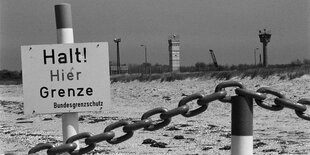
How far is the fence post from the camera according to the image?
267cm

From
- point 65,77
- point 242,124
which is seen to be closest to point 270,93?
point 242,124

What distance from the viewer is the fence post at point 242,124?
2.67 metres

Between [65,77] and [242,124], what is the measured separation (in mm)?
1070

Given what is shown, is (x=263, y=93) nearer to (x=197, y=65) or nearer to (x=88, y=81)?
(x=88, y=81)

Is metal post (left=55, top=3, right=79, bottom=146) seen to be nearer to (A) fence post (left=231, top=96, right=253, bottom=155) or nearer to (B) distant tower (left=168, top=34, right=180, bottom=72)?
(A) fence post (left=231, top=96, right=253, bottom=155)

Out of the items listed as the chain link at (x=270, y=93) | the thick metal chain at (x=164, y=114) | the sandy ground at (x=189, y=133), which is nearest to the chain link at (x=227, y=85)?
the thick metal chain at (x=164, y=114)

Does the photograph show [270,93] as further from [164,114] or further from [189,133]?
[189,133]

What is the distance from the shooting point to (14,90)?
102ft

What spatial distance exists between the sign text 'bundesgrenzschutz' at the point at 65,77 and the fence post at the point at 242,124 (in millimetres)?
790

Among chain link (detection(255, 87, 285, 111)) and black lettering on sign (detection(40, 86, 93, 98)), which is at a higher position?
black lettering on sign (detection(40, 86, 93, 98))

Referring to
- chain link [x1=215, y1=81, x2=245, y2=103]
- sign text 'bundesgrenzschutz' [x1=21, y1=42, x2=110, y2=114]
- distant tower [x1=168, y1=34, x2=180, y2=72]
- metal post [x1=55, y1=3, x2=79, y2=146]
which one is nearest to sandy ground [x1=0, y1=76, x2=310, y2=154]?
sign text 'bundesgrenzschutz' [x1=21, y1=42, x2=110, y2=114]

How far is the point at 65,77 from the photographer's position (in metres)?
2.95

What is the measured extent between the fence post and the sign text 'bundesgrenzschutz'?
31.1 inches

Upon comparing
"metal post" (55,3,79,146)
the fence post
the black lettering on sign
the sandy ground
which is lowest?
the sandy ground
